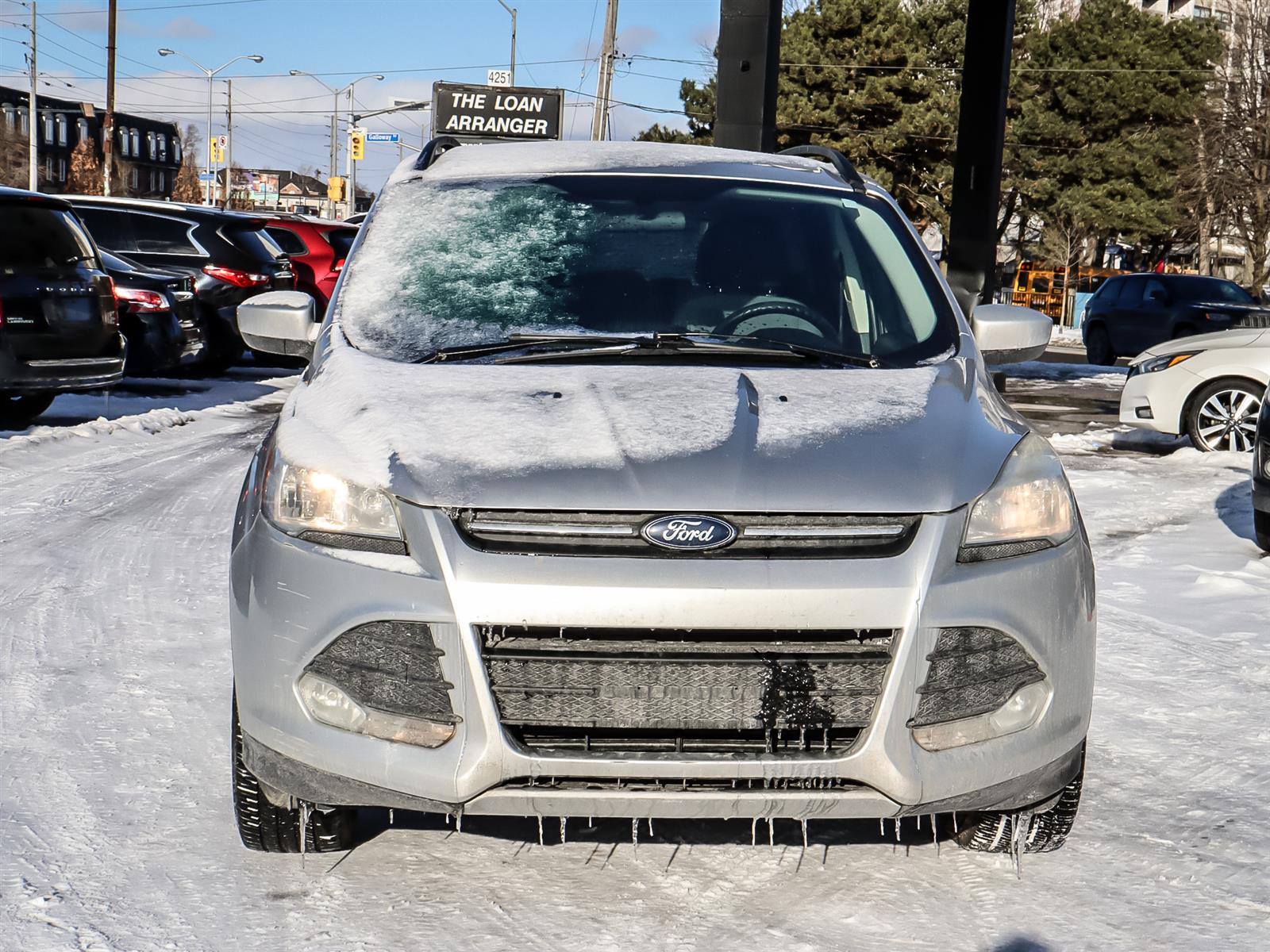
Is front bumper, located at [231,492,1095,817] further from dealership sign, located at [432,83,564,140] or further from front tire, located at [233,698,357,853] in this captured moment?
dealership sign, located at [432,83,564,140]

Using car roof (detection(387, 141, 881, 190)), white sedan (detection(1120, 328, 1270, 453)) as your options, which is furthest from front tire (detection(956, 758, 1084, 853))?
white sedan (detection(1120, 328, 1270, 453))

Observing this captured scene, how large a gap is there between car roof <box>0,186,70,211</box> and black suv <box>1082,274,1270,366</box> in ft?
55.7

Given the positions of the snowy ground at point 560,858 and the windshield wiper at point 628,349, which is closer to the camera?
the snowy ground at point 560,858

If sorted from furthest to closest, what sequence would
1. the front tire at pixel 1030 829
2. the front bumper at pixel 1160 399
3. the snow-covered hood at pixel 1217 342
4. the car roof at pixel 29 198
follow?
the front bumper at pixel 1160 399 → the snow-covered hood at pixel 1217 342 → the car roof at pixel 29 198 → the front tire at pixel 1030 829

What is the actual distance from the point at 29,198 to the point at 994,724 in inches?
377

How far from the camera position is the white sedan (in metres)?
11.8

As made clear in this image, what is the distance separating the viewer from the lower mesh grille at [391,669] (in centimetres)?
274

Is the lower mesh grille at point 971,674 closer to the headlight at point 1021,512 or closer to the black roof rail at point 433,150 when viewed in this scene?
the headlight at point 1021,512

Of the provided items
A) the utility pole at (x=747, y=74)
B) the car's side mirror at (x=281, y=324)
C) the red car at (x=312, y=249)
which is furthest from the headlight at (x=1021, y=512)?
the red car at (x=312, y=249)

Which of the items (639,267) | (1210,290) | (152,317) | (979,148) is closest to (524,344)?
(639,267)

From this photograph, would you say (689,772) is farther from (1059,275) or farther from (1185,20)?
(1185,20)

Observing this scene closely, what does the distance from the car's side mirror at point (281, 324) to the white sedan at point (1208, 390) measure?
9.35 m

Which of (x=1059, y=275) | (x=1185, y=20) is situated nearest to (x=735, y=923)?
(x=1059, y=275)

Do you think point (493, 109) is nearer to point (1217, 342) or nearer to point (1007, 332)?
point (1217, 342)
